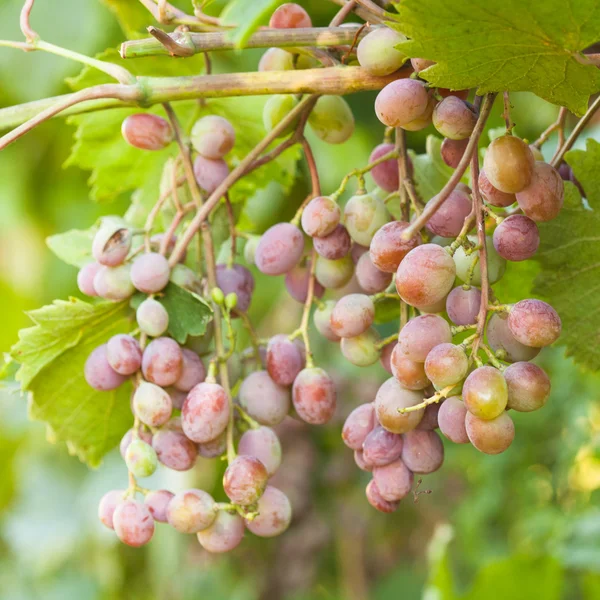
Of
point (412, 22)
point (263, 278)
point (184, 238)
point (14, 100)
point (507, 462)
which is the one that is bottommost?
point (507, 462)

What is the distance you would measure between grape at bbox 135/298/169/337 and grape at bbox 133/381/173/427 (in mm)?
40

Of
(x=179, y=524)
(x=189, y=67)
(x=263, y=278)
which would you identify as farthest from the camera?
(x=263, y=278)

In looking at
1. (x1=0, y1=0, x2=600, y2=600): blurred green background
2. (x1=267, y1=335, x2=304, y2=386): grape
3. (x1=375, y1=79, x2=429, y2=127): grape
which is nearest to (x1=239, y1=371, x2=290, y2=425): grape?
(x1=267, y1=335, x2=304, y2=386): grape

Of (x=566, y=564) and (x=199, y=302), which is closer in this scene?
(x=199, y=302)

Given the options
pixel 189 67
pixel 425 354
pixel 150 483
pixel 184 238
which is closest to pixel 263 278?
pixel 150 483

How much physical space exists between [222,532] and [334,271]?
20cm

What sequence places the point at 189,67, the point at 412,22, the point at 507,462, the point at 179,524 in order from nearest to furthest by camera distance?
the point at 412,22
the point at 179,524
the point at 189,67
the point at 507,462

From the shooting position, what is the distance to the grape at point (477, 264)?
0.47m

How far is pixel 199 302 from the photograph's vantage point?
1.78 ft

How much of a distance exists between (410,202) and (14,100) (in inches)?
43.5

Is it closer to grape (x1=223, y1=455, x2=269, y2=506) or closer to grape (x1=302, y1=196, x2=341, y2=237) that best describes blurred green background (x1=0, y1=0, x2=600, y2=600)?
grape (x1=302, y1=196, x2=341, y2=237)

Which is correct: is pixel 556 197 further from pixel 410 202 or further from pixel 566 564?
pixel 566 564

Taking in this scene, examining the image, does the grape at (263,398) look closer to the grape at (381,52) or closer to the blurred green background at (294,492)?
the grape at (381,52)

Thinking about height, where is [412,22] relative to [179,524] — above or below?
above
